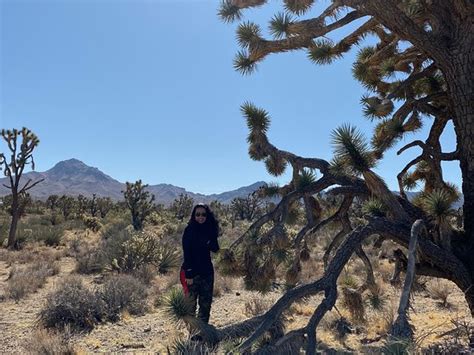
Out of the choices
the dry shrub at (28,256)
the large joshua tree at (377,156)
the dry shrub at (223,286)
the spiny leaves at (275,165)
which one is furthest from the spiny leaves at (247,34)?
the dry shrub at (28,256)

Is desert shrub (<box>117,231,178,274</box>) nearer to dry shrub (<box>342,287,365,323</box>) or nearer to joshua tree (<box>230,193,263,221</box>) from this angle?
dry shrub (<box>342,287,365,323</box>)

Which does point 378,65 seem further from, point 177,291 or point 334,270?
point 177,291

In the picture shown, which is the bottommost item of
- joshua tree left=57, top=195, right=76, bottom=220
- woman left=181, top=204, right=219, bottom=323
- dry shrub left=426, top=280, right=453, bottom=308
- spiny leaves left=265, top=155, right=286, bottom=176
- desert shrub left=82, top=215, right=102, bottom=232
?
dry shrub left=426, top=280, right=453, bottom=308

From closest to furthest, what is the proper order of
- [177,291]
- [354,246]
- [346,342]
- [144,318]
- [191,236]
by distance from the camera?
[177,291] < [354,246] < [191,236] < [346,342] < [144,318]

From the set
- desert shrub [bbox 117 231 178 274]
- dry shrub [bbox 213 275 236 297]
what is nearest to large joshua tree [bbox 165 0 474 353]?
dry shrub [bbox 213 275 236 297]

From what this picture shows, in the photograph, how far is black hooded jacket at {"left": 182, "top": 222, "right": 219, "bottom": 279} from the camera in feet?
18.0

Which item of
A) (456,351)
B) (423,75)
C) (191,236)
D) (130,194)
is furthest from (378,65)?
(130,194)

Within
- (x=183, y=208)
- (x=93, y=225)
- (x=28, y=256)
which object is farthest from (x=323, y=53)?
(x=183, y=208)

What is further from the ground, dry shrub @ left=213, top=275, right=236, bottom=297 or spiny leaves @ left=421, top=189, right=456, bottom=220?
spiny leaves @ left=421, top=189, right=456, bottom=220

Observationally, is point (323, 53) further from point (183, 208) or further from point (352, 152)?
point (183, 208)

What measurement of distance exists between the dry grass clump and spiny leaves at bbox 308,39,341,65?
7.34 metres

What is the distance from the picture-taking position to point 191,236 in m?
5.57

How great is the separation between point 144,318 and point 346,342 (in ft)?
11.2

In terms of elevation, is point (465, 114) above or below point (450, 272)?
above
